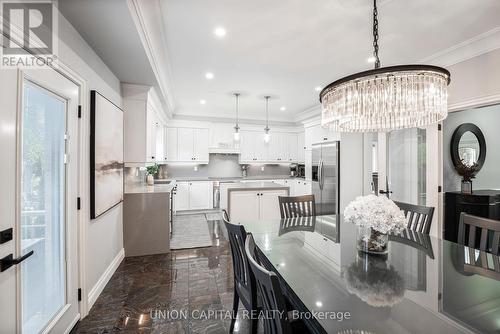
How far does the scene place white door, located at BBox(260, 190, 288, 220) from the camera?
13.6 feet

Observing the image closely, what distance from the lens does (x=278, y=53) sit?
2859mm

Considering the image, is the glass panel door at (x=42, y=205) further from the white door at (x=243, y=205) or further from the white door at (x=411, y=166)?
the white door at (x=411, y=166)

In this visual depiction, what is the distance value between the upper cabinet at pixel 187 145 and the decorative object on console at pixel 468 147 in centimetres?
528

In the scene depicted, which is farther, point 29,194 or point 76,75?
point 76,75

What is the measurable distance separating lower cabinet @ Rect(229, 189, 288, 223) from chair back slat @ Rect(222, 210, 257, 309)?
2.29 meters

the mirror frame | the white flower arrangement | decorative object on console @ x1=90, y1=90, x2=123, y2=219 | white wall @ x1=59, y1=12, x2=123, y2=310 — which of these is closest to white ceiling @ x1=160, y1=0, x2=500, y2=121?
white wall @ x1=59, y1=12, x2=123, y2=310

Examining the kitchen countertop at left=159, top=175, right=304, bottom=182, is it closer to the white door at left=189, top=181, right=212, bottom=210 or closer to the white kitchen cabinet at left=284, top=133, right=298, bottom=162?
the white door at left=189, top=181, right=212, bottom=210

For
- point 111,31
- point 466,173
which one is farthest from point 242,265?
point 466,173

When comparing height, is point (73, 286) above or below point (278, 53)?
below

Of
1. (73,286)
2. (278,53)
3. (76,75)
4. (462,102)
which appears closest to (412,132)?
(462,102)

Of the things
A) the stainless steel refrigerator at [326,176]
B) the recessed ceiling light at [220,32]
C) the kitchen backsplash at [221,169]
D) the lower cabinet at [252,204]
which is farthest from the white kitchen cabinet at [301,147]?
the recessed ceiling light at [220,32]

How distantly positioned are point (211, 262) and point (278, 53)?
113 inches

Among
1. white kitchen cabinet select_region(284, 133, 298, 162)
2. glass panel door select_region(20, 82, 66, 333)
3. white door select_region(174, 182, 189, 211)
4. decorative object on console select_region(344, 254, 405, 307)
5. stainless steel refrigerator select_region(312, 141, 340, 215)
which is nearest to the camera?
decorative object on console select_region(344, 254, 405, 307)

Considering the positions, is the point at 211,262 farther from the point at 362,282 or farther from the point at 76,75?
the point at 76,75
